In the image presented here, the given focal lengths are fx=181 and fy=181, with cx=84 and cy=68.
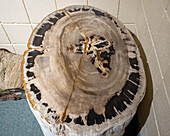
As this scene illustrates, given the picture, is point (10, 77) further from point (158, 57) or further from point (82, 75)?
point (158, 57)

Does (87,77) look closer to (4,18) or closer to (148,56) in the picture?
(148,56)

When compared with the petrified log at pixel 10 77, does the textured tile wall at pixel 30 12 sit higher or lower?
higher

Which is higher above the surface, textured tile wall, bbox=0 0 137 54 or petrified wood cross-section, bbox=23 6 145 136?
textured tile wall, bbox=0 0 137 54

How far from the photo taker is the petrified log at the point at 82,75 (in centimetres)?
66

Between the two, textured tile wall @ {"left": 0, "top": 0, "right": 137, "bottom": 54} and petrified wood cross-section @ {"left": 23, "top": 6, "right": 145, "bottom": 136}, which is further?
textured tile wall @ {"left": 0, "top": 0, "right": 137, "bottom": 54}

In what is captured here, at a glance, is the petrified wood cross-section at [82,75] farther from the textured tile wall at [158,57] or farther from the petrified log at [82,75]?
the textured tile wall at [158,57]

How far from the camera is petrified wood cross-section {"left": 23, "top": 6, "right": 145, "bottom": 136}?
658mm

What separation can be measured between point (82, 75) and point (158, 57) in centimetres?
37

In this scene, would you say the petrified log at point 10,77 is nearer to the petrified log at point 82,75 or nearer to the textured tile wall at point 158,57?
the petrified log at point 82,75

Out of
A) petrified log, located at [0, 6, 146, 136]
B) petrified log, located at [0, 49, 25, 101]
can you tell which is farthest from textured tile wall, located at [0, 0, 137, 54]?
petrified log, located at [0, 6, 146, 136]

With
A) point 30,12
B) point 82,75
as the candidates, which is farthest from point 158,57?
point 30,12

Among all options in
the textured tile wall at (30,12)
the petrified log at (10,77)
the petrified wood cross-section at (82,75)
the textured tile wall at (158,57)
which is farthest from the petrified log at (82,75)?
the petrified log at (10,77)

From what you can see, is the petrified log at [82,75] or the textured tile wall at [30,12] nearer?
the petrified log at [82,75]

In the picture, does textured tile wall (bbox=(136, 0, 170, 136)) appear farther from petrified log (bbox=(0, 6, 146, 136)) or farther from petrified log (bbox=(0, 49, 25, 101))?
petrified log (bbox=(0, 49, 25, 101))
